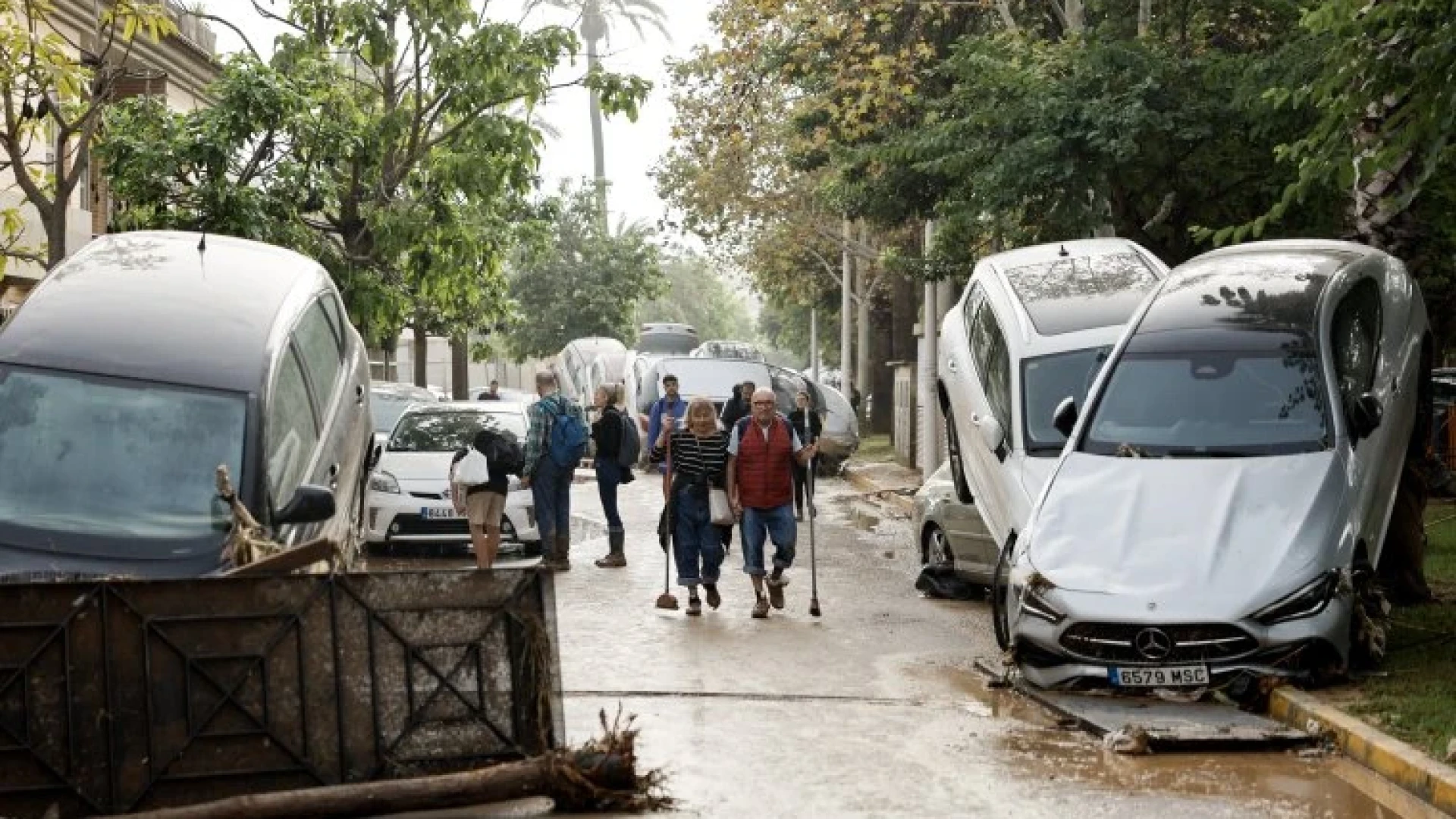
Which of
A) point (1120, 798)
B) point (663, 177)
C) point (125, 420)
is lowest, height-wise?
point (1120, 798)

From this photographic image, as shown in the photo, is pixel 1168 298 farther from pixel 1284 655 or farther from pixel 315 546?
pixel 315 546

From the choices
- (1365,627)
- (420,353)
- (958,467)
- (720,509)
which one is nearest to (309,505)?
(1365,627)

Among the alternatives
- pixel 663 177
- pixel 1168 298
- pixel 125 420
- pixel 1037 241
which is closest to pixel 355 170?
pixel 1037 241

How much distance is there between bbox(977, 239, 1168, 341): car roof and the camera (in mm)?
15992

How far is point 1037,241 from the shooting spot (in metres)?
25.4

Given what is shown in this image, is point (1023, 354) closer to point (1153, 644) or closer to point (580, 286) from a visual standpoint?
point (1153, 644)

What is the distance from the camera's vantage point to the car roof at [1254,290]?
44.3ft

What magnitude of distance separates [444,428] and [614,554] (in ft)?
8.74

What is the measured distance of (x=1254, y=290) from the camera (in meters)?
13.9

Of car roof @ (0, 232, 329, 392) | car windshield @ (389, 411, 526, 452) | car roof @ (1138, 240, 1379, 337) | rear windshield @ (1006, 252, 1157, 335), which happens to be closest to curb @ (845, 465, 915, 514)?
car windshield @ (389, 411, 526, 452)

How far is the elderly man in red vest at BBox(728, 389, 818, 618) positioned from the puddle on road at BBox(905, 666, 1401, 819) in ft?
15.5

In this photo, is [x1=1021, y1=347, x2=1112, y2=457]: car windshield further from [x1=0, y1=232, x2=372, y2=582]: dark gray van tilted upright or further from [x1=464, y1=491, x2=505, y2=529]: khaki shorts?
[x1=0, y1=232, x2=372, y2=582]: dark gray van tilted upright

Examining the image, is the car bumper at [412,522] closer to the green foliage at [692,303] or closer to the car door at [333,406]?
the car door at [333,406]

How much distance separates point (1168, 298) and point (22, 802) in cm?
850
